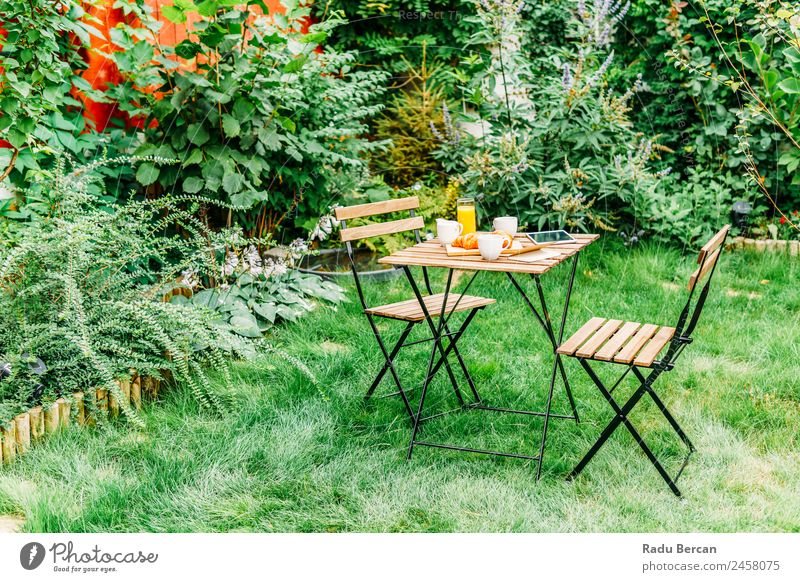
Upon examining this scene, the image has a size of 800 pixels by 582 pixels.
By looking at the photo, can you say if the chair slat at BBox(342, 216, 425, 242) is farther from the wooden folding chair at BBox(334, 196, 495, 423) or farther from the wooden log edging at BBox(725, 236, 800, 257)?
the wooden log edging at BBox(725, 236, 800, 257)

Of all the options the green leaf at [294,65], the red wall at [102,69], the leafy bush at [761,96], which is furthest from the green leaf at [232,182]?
the leafy bush at [761,96]

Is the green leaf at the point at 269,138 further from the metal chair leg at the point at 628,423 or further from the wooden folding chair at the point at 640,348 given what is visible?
the metal chair leg at the point at 628,423

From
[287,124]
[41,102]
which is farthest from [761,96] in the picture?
[41,102]

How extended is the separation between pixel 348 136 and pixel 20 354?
129 inches

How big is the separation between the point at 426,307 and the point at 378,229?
1.46 ft

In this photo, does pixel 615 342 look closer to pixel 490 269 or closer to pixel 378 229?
pixel 490 269

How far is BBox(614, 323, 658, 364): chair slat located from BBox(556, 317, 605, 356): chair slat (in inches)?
6.9

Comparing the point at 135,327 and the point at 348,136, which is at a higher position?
the point at 348,136

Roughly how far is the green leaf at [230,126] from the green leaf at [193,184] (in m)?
0.34

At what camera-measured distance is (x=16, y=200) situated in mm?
4434

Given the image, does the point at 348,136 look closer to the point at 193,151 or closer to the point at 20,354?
the point at 193,151

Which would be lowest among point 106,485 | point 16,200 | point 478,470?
point 478,470

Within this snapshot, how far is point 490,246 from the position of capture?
130 inches
